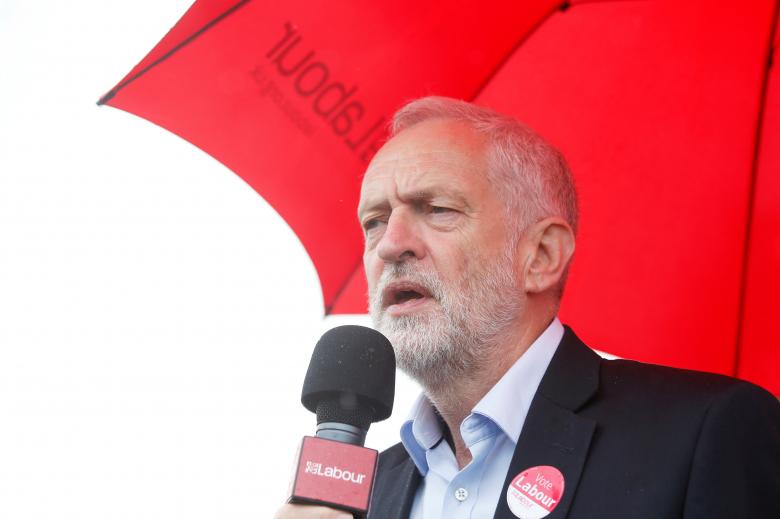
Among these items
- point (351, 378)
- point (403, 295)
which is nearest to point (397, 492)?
point (403, 295)

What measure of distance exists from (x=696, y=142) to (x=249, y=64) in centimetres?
182

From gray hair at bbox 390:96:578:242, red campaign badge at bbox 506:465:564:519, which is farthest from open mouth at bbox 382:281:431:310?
red campaign badge at bbox 506:465:564:519

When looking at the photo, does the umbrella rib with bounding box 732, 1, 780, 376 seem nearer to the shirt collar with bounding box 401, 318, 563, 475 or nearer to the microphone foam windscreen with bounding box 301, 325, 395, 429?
the shirt collar with bounding box 401, 318, 563, 475

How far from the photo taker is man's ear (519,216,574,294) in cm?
301

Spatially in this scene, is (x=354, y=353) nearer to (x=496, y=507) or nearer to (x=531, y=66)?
(x=496, y=507)

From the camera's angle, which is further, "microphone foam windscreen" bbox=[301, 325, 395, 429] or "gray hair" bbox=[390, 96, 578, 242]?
"gray hair" bbox=[390, 96, 578, 242]

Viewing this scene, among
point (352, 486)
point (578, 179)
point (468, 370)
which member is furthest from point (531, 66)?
point (352, 486)

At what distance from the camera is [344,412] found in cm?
201

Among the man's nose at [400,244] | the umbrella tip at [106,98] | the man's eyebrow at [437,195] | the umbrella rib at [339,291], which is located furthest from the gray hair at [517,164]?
the umbrella tip at [106,98]

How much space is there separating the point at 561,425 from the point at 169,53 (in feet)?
6.85

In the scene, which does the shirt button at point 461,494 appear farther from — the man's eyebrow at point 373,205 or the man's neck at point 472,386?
the man's eyebrow at point 373,205

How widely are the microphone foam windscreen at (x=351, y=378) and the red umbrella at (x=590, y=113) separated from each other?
1.39 meters

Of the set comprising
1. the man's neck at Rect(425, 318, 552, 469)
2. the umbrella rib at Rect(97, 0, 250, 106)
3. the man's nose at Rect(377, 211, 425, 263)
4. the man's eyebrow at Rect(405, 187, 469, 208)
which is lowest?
the man's neck at Rect(425, 318, 552, 469)

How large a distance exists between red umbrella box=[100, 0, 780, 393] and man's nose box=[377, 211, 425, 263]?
79 cm
